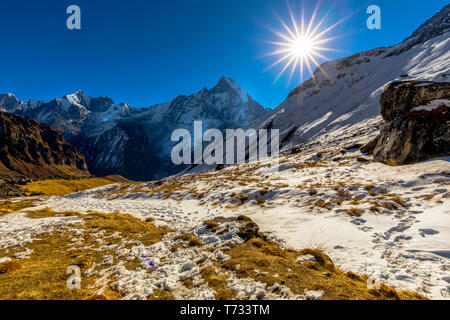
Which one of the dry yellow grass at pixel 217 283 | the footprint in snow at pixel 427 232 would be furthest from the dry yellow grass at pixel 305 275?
the footprint in snow at pixel 427 232

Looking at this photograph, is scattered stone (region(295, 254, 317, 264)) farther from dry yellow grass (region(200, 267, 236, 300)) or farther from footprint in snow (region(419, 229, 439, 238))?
footprint in snow (region(419, 229, 439, 238))

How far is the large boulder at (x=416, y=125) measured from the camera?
51.4 feet

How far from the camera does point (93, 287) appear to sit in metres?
5.25

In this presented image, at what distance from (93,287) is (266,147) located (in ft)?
227

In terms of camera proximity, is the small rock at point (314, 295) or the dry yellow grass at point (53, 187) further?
the dry yellow grass at point (53, 187)

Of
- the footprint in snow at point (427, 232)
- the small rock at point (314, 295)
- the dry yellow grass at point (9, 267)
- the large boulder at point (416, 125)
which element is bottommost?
the dry yellow grass at point (9, 267)

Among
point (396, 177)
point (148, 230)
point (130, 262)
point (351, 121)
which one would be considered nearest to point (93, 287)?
point (130, 262)

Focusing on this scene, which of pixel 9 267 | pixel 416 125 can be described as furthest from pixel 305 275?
pixel 416 125

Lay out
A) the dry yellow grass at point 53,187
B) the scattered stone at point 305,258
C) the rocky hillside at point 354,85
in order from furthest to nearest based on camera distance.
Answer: the dry yellow grass at point 53,187
the rocky hillside at point 354,85
the scattered stone at point 305,258

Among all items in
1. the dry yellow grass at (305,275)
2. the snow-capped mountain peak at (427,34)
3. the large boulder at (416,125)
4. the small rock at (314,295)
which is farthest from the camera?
the snow-capped mountain peak at (427,34)

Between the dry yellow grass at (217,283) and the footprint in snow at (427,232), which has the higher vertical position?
the footprint in snow at (427,232)

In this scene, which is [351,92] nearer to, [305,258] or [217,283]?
[305,258]

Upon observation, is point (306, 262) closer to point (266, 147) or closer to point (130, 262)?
point (130, 262)

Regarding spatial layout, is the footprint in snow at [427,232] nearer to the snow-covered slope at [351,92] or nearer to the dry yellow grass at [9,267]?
the dry yellow grass at [9,267]
